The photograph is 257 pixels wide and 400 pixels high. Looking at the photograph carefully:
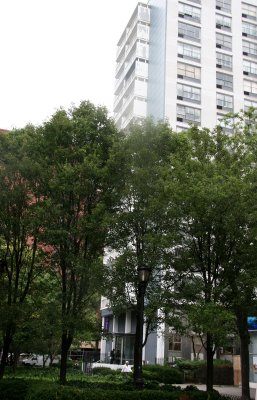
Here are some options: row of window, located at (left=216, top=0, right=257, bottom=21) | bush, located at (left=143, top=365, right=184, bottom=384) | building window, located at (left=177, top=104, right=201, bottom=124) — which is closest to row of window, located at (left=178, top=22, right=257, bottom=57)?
row of window, located at (left=216, top=0, right=257, bottom=21)

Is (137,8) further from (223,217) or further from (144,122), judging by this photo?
(223,217)

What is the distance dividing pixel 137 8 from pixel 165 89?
53.7 feet

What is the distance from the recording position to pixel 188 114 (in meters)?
54.1

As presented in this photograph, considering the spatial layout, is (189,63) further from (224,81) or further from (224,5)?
(224,5)

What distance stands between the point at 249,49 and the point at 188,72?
9.95m

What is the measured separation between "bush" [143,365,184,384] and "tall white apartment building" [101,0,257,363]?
19195 millimetres

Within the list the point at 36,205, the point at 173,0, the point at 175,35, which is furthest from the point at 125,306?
the point at 173,0

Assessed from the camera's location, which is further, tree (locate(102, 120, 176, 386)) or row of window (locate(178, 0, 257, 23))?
row of window (locate(178, 0, 257, 23))

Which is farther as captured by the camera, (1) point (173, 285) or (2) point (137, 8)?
(2) point (137, 8)

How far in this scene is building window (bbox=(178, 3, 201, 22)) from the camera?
58.4 meters

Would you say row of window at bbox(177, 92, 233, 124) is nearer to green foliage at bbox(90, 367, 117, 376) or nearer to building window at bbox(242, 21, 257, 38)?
building window at bbox(242, 21, 257, 38)

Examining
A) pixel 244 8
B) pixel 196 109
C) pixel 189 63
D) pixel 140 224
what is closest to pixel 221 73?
pixel 189 63

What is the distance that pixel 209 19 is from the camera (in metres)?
59.4

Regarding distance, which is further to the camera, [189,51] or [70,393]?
[189,51]
